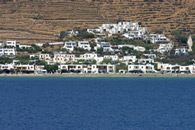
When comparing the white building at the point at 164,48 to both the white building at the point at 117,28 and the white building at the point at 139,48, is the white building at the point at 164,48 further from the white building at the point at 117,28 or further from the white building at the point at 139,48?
the white building at the point at 117,28

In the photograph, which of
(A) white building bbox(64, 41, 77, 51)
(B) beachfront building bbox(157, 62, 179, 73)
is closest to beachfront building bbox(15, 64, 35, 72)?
(A) white building bbox(64, 41, 77, 51)

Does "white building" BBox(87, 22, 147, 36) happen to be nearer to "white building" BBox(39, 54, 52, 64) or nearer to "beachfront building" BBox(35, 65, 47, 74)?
"white building" BBox(39, 54, 52, 64)

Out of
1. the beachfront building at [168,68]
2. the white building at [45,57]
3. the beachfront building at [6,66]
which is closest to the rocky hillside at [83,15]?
the white building at [45,57]

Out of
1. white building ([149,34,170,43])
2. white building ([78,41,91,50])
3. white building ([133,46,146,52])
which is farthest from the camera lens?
white building ([149,34,170,43])
